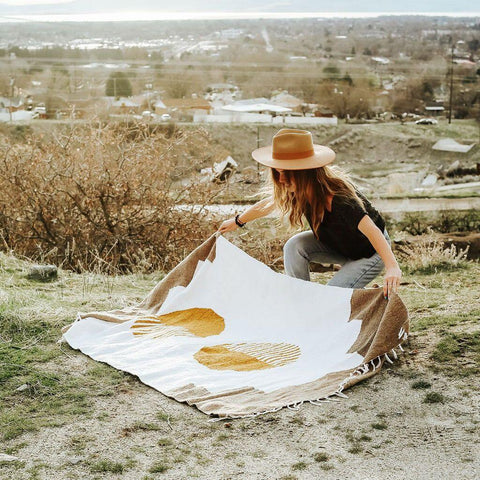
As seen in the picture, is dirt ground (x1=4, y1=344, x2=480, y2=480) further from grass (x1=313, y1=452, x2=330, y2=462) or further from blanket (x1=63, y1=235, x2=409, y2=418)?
blanket (x1=63, y1=235, x2=409, y2=418)

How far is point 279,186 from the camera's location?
3943mm

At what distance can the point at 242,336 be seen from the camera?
393 cm

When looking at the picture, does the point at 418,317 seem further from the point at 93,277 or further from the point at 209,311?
the point at 93,277

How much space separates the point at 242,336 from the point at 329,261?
758 mm

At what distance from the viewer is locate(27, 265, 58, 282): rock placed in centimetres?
575

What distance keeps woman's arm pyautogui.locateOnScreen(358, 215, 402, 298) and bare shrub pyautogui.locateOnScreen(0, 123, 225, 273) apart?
3816 millimetres

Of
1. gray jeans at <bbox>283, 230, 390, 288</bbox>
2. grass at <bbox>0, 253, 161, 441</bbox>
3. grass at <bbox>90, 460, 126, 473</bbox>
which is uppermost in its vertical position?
gray jeans at <bbox>283, 230, 390, 288</bbox>

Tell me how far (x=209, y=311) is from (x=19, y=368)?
1163mm

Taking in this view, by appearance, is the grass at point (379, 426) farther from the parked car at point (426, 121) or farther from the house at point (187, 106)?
the parked car at point (426, 121)

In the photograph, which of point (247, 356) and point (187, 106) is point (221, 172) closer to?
point (247, 356)

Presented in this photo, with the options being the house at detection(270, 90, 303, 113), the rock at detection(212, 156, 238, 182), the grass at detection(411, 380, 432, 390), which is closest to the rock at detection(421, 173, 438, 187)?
the house at detection(270, 90, 303, 113)

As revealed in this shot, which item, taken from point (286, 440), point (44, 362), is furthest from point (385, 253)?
point (44, 362)

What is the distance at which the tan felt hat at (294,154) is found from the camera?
3768 mm

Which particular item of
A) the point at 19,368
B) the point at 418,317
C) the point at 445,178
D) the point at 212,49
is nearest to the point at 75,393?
the point at 19,368
